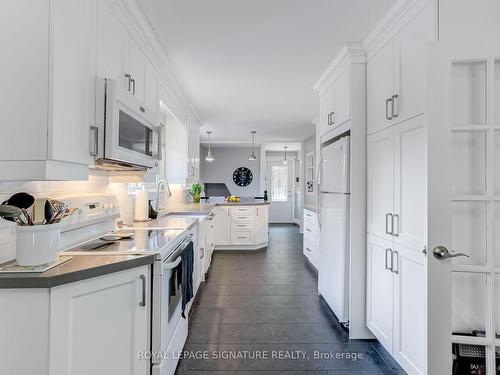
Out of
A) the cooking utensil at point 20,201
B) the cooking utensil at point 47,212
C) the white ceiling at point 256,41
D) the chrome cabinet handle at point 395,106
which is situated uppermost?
the white ceiling at point 256,41

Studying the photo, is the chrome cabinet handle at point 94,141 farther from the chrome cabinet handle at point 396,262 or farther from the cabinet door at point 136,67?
the chrome cabinet handle at point 396,262

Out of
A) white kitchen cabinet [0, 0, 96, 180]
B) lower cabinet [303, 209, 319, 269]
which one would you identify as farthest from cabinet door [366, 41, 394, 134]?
lower cabinet [303, 209, 319, 269]

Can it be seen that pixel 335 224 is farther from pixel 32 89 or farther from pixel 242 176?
pixel 242 176

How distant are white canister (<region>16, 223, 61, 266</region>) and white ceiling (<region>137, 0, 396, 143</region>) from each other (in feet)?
5.34

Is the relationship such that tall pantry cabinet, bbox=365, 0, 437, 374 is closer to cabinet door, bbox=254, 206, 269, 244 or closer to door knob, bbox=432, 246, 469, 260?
door knob, bbox=432, 246, 469, 260

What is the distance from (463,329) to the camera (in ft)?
4.67

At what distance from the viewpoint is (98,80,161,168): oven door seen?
4.92ft

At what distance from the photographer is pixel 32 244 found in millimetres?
1141

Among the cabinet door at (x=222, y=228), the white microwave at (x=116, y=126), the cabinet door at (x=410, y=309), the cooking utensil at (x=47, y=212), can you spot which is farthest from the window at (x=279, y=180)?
the cooking utensil at (x=47, y=212)

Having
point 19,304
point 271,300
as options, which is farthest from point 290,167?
point 19,304

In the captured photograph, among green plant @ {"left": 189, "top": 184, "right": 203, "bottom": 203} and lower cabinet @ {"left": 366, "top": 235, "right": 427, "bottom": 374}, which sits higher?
green plant @ {"left": 189, "top": 184, "right": 203, "bottom": 203}

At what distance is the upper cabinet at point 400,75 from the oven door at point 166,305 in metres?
1.68

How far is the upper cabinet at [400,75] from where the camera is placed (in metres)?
1.64

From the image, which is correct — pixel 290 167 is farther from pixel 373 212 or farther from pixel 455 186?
pixel 455 186
